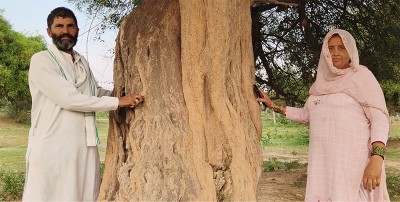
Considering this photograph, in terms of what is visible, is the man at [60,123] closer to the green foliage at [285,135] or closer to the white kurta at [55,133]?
the white kurta at [55,133]

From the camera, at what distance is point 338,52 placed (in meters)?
4.04

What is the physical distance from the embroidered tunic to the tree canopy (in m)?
3.68

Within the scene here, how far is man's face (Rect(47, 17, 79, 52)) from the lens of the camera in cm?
400

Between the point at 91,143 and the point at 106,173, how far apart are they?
1.46 feet

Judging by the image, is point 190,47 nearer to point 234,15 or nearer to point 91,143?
point 234,15

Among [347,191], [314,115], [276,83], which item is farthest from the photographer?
[276,83]

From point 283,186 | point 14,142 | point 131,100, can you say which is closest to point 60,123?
point 131,100

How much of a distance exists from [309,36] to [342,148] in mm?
4155

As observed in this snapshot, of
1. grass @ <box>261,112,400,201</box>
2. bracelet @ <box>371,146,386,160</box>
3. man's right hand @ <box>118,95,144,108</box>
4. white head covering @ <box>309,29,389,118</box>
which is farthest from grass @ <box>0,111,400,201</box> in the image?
bracelet @ <box>371,146,386,160</box>

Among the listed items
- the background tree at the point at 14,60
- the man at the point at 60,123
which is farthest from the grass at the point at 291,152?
the background tree at the point at 14,60

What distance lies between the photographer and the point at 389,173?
11594 mm

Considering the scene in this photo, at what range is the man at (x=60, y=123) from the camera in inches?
151

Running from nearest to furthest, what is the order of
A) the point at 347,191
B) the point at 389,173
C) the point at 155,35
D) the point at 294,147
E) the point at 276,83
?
the point at 347,191 < the point at 155,35 < the point at 276,83 < the point at 389,173 < the point at 294,147

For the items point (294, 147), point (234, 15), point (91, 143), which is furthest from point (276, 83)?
point (294, 147)
